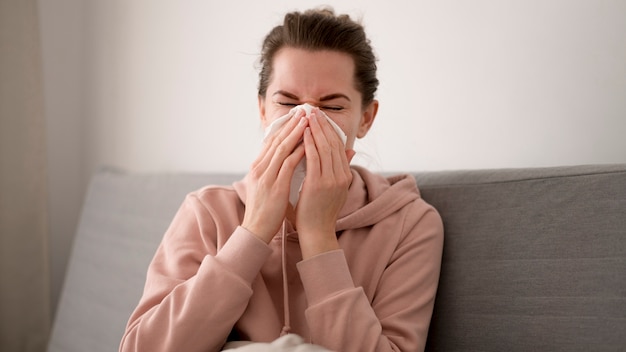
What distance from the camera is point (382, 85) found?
1.59m

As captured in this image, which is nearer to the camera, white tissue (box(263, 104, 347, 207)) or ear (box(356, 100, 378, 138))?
white tissue (box(263, 104, 347, 207))

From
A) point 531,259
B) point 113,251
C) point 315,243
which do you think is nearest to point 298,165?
point 315,243

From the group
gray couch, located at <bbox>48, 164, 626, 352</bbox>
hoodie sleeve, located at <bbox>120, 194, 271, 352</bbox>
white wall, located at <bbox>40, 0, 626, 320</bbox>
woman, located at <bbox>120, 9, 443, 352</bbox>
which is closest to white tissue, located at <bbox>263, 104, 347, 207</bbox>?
woman, located at <bbox>120, 9, 443, 352</bbox>

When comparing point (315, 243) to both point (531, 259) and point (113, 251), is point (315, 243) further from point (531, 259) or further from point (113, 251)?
point (113, 251)

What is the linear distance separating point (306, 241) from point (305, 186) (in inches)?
3.9

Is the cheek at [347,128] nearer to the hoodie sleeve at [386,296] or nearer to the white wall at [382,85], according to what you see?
the hoodie sleeve at [386,296]

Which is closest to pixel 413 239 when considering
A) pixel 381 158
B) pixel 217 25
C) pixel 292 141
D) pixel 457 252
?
pixel 457 252

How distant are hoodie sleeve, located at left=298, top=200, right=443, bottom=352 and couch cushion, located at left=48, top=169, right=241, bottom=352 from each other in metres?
0.59

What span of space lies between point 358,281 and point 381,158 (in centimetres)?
54

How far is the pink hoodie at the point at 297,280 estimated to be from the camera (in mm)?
1011

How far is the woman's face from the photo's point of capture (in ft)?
3.85

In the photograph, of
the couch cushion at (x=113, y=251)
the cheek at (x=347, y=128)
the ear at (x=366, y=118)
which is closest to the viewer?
the cheek at (x=347, y=128)

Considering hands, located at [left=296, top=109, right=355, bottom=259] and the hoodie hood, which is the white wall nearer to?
the hoodie hood

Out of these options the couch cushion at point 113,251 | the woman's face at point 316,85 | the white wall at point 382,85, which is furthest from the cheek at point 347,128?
the couch cushion at point 113,251
